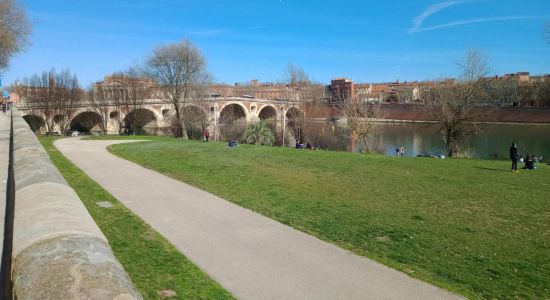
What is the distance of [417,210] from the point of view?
384 inches

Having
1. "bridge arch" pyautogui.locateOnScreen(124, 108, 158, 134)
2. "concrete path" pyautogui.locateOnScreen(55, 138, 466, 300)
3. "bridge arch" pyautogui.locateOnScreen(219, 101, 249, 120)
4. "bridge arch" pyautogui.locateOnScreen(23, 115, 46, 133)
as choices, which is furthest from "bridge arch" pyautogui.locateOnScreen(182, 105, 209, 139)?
"concrete path" pyautogui.locateOnScreen(55, 138, 466, 300)

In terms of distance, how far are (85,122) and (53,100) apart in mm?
11834

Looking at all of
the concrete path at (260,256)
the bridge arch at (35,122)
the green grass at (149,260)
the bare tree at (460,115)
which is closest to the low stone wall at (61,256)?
the green grass at (149,260)

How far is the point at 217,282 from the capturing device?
5480 mm

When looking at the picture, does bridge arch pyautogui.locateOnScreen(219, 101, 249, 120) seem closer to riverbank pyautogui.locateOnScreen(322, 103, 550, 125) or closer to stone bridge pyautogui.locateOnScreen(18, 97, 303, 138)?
stone bridge pyautogui.locateOnScreen(18, 97, 303, 138)

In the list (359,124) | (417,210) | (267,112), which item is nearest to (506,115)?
(267,112)

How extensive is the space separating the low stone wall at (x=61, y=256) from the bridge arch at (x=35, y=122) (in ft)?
151

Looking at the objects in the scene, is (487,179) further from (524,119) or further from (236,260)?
(524,119)

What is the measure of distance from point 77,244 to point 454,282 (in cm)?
501

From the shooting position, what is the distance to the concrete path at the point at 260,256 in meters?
5.36

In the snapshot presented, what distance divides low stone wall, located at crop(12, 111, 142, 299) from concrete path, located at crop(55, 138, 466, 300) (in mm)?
2627

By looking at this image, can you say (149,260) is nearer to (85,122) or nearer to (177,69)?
(177,69)

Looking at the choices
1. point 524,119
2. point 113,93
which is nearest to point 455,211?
point 113,93

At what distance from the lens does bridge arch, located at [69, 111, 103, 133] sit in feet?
174
